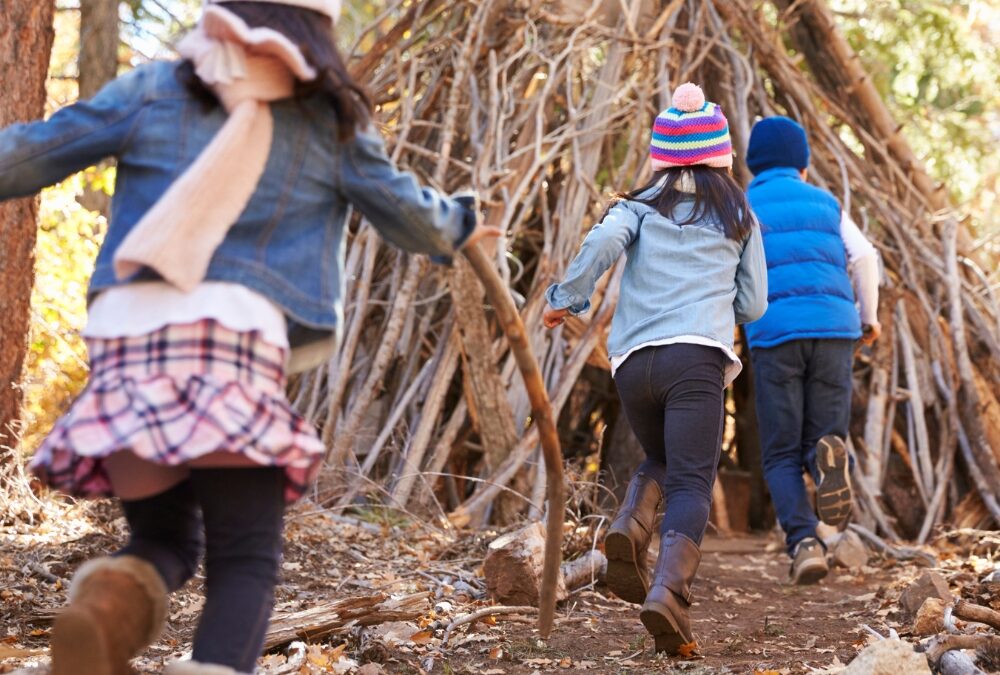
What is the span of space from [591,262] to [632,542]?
2.85 ft

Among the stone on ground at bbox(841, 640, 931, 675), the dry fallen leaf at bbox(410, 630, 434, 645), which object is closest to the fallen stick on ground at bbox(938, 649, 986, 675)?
the stone on ground at bbox(841, 640, 931, 675)

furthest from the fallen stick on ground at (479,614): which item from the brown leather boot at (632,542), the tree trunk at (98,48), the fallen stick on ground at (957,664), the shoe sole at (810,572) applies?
the tree trunk at (98,48)

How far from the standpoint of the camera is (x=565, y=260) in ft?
20.9

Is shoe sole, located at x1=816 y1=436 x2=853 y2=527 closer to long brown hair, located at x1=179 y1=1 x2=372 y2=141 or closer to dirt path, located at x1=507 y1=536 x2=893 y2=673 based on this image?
dirt path, located at x1=507 y1=536 x2=893 y2=673

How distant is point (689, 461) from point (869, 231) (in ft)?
14.0

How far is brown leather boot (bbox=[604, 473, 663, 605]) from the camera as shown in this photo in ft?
11.8

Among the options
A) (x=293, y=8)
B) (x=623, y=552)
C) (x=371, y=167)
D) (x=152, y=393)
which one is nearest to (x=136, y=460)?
(x=152, y=393)

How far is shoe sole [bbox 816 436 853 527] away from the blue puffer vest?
48 centimetres

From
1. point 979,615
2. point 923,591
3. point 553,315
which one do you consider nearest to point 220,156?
point 553,315

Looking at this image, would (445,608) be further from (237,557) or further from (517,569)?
(237,557)

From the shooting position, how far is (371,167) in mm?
2297

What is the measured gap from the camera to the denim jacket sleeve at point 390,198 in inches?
90.1

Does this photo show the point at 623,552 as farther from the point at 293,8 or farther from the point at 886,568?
the point at 886,568

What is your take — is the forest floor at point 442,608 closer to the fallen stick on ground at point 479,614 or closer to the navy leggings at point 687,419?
the fallen stick on ground at point 479,614
